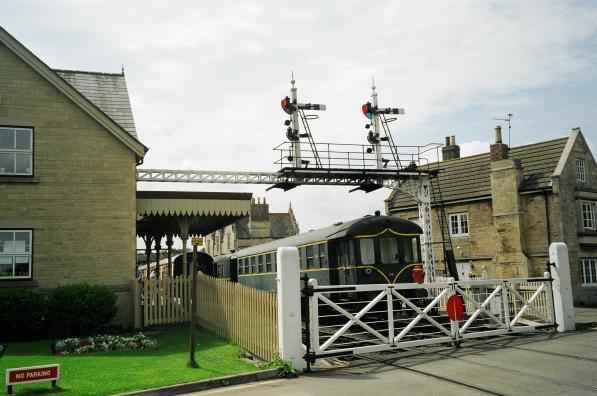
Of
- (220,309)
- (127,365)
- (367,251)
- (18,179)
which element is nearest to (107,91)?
(18,179)

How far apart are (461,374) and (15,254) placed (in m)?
12.4

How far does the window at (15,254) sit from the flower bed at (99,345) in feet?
12.1

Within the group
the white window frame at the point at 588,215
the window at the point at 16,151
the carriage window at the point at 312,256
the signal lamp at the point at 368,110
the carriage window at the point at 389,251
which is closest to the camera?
the window at the point at 16,151

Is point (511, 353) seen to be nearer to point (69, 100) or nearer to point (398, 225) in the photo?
point (398, 225)

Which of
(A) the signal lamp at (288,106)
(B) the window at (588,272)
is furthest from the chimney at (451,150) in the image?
(A) the signal lamp at (288,106)

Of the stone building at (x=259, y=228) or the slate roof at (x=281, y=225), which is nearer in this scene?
the stone building at (x=259, y=228)

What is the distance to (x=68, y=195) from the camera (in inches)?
602

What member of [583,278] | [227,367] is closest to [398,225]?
[227,367]

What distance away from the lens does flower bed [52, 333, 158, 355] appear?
37.9 feet

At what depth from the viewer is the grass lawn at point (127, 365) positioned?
8.16 metres

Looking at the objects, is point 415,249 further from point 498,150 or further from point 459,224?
point 459,224

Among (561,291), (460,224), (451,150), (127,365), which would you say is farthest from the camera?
(451,150)

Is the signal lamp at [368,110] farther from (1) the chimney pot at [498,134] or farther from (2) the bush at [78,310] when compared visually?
(2) the bush at [78,310]

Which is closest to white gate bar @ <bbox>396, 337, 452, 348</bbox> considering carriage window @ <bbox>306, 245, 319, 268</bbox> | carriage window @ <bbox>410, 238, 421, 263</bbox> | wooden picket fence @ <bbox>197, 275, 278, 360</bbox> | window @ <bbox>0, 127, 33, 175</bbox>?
wooden picket fence @ <bbox>197, 275, 278, 360</bbox>
